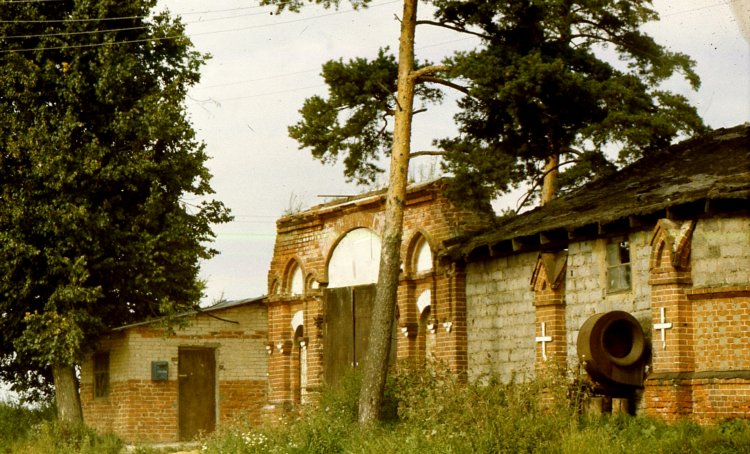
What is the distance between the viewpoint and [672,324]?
1977cm

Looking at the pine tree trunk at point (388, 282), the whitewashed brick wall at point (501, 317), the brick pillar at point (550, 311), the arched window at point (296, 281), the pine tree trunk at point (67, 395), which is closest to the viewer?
the brick pillar at point (550, 311)

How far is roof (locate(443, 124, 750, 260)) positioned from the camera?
19750 millimetres

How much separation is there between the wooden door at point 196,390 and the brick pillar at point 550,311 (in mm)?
12422

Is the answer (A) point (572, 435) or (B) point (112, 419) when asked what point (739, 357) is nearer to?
(A) point (572, 435)

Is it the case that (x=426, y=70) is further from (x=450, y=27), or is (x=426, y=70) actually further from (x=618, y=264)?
(x=618, y=264)

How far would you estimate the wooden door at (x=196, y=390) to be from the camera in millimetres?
31984

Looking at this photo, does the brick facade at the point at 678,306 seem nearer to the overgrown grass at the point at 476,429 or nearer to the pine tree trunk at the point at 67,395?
the overgrown grass at the point at 476,429

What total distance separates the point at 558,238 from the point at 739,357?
4323mm

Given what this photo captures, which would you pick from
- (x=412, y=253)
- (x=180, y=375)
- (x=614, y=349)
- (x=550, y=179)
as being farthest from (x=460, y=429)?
(x=180, y=375)

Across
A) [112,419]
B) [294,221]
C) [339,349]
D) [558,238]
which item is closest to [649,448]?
[558,238]

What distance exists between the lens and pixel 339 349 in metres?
28.1

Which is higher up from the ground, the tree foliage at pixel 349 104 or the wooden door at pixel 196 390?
the tree foliage at pixel 349 104

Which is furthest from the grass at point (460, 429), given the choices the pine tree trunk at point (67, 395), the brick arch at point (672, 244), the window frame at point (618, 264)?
the pine tree trunk at point (67, 395)

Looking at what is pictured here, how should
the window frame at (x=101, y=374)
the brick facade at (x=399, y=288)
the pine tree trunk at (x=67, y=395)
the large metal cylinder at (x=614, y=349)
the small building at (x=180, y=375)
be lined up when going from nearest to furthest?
1. the large metal cylinder at (x=614, y=349)
2. the brick facade at (x=399, y=288)
3. the pine tree trunk at (x=67, y=395)
4. the small building at (x=180, y=375)
5. the window frame at (x=101, y=374)
